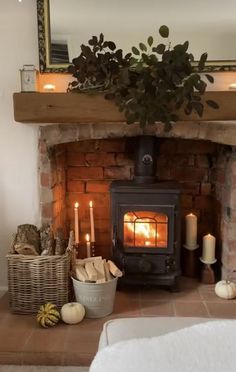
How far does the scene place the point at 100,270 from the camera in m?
2.25

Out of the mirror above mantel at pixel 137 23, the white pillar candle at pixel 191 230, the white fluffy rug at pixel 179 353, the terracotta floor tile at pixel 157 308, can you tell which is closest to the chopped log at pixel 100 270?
the terracotta floor tile at pixel 157 308

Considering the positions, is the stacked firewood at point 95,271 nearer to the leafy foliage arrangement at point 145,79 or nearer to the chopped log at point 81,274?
the chopped log at point 81,274

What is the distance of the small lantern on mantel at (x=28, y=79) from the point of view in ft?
7.36

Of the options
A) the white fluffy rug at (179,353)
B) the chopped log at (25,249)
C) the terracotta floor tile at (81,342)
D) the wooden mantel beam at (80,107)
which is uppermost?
the wooden mantel beam at (80,107)

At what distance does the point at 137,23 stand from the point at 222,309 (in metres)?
1.67

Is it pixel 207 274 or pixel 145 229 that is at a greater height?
pixel 145 229

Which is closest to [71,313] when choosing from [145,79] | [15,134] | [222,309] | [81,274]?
[81,274]

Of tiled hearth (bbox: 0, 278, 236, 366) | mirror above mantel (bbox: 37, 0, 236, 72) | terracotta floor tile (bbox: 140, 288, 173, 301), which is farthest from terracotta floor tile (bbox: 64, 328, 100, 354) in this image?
mirror above mantel (bbox: 37, 0, 236, 72)

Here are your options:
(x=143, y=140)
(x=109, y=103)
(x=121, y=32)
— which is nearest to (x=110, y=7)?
(x=121, y=32)

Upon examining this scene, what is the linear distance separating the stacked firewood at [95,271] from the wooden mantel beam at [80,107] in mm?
804

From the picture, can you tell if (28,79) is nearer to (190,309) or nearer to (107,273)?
(107,273)

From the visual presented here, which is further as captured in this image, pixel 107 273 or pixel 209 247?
pixel 209 247

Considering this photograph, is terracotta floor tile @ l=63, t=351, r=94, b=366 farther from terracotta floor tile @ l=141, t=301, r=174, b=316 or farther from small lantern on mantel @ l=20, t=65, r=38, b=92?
small lantern on mantel @ l=20, t=65, r=38, b=92

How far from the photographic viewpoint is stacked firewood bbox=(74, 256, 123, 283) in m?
2.18
